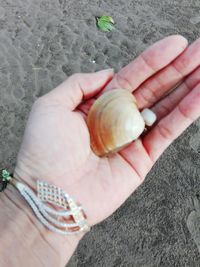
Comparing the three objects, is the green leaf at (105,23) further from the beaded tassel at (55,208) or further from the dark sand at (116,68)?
the beaded tassel at (55,208)

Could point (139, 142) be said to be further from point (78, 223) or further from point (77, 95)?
point (78, 223)

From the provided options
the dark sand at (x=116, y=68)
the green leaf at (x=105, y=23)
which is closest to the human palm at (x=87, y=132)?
the dark sand at (x=116, y=68)

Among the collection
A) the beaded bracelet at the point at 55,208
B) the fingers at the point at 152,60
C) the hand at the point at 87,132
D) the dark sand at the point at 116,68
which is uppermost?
the fingers at the point at 152,60

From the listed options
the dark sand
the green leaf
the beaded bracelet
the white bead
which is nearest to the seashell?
the white bead

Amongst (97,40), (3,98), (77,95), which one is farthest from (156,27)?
(77,95)

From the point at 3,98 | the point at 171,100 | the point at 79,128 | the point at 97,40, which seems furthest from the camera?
the point at 97,40

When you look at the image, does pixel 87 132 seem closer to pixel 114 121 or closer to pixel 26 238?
pixel 114 121

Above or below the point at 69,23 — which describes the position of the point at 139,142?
above
